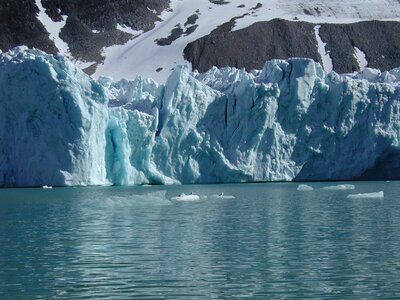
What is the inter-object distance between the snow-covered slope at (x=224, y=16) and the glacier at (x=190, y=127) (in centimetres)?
3163

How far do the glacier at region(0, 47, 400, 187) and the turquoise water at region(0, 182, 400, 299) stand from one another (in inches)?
530

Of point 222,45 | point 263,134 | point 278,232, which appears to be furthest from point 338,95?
point 222,45

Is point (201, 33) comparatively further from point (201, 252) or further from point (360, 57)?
point (201, 252)

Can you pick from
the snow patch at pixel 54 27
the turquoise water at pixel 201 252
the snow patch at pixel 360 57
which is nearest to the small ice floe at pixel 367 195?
the turquoise water at pixel 201 252

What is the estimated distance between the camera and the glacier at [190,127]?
38.9m

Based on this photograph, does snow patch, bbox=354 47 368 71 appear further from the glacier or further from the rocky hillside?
the glacier

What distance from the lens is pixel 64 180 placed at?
38.6 meters

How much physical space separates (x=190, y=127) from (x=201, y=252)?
29.0m

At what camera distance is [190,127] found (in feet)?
142

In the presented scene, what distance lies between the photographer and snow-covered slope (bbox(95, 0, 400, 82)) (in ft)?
259

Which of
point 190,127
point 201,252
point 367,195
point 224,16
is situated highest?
point 224,16

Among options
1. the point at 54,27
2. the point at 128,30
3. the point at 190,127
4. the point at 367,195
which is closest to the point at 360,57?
the point at 128,30

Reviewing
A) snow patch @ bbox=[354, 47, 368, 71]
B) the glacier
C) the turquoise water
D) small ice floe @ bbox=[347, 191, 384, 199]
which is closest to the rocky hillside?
snow patch @ bbox=[354, 47, 368, 71]

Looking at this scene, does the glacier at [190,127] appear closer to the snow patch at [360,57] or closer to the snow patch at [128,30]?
the snow patch at [360,57]
